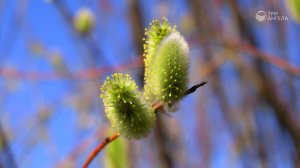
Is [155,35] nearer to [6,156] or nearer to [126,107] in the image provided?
[126,107]

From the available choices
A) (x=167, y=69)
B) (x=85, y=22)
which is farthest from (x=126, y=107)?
(x=85, y=22)

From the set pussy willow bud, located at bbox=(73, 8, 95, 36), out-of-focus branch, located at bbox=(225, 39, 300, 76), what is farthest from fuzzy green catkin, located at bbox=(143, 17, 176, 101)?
pussy willow bud, located at bbox=(73, 8, 95, 36)

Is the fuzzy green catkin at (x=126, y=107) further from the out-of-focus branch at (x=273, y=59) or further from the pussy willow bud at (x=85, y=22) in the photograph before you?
the pussy willow bud at (x=85, y=22)

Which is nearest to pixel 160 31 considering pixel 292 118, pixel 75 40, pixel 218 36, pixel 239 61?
pixel 218 36

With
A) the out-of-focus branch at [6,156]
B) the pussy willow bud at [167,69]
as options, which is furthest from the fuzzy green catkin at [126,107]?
the out-of-focus branch at [6,156]

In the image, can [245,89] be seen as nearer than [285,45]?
No

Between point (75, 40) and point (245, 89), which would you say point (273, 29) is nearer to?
point (245, 89)

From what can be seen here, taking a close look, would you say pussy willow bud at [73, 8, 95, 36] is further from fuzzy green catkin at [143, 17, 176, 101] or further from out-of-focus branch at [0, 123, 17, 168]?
fuzzy green catkin at [143, 17, 176, 101]
